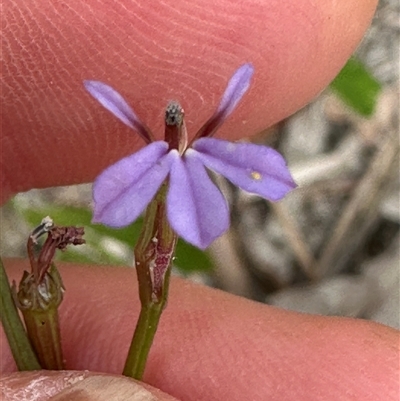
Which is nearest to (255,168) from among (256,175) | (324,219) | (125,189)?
(256,175)

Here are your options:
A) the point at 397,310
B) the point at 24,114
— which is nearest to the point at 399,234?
the point at 397,310

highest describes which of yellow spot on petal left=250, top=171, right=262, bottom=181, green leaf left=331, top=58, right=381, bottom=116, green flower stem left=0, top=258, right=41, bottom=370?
green leaf left=331, top=58, right=381, bottom=116

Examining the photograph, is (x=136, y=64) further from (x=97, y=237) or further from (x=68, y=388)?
(x=97, y=237)

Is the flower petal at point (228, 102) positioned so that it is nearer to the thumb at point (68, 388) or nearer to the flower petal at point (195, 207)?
the flower petal at point (195, 207)

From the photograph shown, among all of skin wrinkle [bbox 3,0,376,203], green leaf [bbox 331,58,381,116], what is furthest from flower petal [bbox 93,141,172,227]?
green leaf [bbox 331,58,381,116]

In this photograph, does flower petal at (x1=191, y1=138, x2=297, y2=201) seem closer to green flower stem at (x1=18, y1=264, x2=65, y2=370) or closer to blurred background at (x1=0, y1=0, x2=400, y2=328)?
green flower stem at (x1=18, y1=264, x2=65, y2=370)

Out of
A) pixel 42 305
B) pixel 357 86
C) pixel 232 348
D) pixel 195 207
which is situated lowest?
pixel 232 348

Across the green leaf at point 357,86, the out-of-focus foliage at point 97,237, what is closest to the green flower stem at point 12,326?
the out-of-focus foliage at point 97,237
